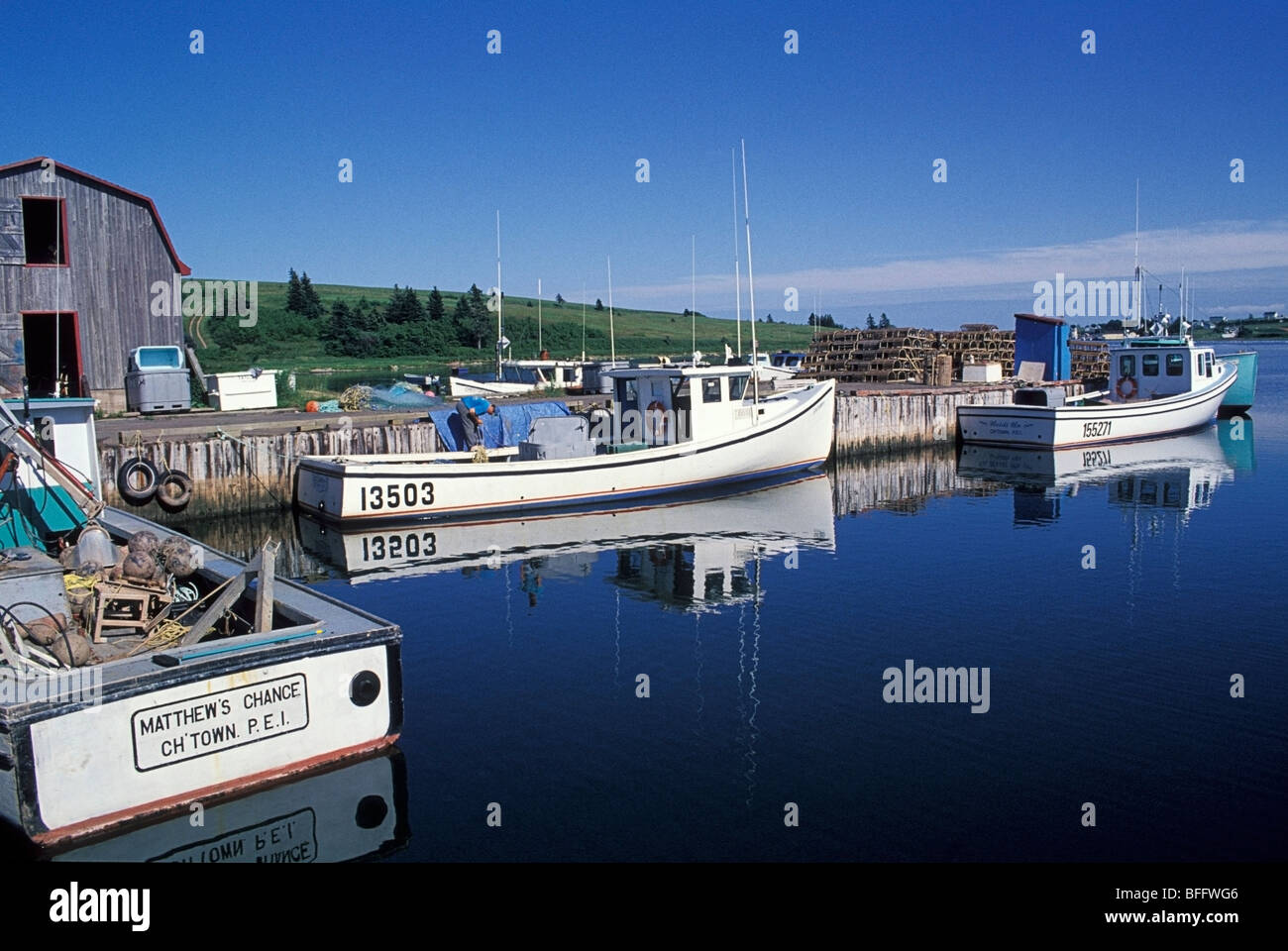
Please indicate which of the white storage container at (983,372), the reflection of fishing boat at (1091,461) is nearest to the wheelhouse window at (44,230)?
the reflection of fishing boat at (1091,461)

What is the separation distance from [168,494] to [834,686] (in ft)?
51.2

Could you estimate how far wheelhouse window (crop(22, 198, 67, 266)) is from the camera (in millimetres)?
27969

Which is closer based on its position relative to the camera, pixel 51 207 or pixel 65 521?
pixel 65 521

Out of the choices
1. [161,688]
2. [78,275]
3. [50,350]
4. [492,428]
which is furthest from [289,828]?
[50,350]

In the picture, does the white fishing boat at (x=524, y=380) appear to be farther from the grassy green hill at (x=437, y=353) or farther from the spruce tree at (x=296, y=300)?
the spruce tree at (x=296, y=300)

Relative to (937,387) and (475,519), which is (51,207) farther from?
(937,387)

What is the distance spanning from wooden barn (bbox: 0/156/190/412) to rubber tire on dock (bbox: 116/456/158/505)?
24.1ft

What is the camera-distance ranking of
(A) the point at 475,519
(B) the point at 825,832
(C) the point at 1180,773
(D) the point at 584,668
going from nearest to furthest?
(B) the point at 825,832 < (C) the point at 1180,773 < (D) the point at 584,668 < (A) the point at 475,519

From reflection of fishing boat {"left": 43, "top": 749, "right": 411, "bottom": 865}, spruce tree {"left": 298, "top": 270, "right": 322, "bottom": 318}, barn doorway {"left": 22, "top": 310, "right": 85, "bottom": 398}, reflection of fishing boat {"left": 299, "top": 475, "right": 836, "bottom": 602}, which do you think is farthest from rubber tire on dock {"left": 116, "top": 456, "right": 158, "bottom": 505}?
spruce tree {"left": 298, "top": 270, "right": 322, "bottom": 318}

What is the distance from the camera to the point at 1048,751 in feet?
32.6

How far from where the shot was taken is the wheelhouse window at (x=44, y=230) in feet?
91.8

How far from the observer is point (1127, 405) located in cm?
3634
